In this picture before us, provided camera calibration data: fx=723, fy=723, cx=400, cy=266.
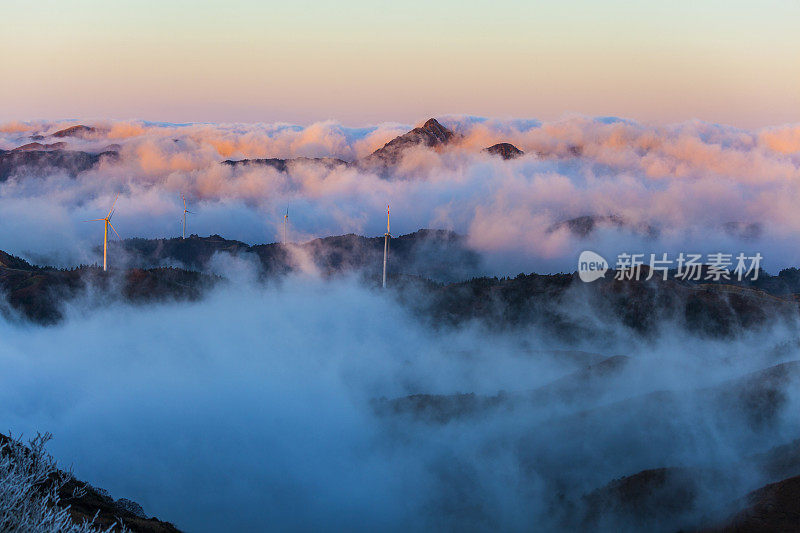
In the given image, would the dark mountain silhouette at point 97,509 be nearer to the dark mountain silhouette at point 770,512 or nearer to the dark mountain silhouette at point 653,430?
the dark mountain silhouette at point 653,430

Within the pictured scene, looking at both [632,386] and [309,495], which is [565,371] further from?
[309,495]

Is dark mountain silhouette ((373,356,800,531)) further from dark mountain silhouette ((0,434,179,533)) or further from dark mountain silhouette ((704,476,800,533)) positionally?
dark mountain silhouette ((0,434,179,533))

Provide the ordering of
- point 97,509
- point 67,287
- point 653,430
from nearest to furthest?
point 97,509, point 653,430, point 67,287

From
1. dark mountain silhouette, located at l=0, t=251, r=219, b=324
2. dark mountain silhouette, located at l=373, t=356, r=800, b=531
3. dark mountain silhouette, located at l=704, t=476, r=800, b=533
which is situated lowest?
dark mountain silhouette, located at l=0, t=251, r=219, b=324

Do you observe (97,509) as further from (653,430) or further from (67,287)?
(67,287)

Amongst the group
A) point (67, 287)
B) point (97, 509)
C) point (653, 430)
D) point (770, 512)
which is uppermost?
point (770, 512)

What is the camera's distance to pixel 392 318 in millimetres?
178625

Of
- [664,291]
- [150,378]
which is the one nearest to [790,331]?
[664,291]

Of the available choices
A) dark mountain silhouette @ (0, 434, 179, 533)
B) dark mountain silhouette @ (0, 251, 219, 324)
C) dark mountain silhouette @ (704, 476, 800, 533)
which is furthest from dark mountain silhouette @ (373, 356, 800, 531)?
dark mountain silhouette @ (0, 251, 219, 324)

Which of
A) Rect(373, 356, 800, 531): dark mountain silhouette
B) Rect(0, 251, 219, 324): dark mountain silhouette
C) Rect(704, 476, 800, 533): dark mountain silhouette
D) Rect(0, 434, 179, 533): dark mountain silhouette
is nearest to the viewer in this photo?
Rect(0, 434, 179, 533): dark mountain silhouette

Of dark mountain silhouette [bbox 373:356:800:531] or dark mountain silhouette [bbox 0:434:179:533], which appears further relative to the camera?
dark mountain silhouette [bbox 373:356:800:531]

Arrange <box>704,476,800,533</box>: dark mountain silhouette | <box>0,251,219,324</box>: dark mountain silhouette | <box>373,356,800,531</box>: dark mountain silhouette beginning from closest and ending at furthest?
<box>704,476,800,533</box>: dark mountain silhouette → <box>373,356,800,531</box>: dark mountain silhouette → <box>0,251,219,324</box>: dark mountain silhouette

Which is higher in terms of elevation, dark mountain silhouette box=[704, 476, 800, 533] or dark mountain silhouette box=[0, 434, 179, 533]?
dark mountain silhouette box=[704, 476, 800, 533]

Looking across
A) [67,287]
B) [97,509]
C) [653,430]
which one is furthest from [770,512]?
[67,287]
